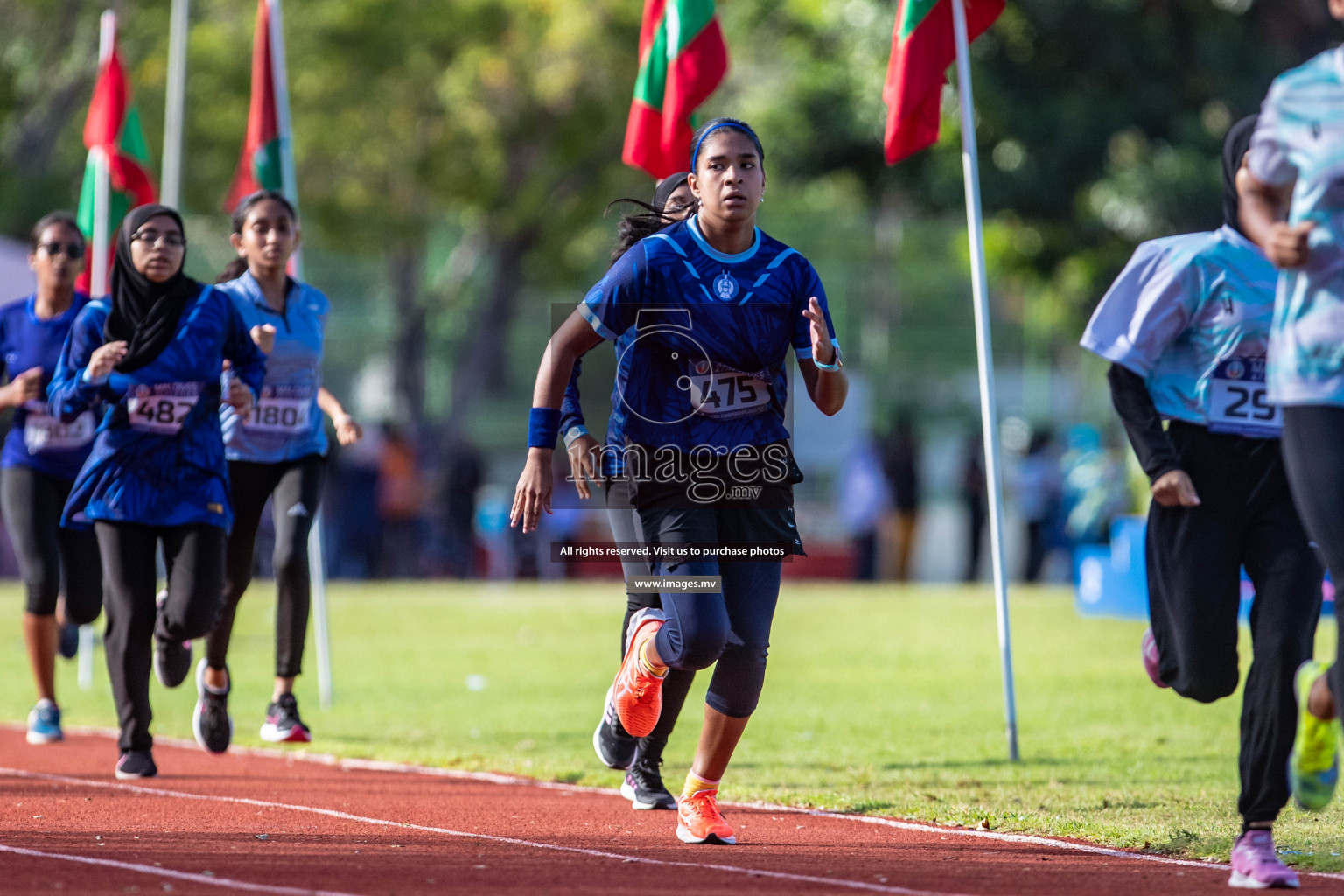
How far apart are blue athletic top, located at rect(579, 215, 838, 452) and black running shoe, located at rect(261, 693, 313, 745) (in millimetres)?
3647

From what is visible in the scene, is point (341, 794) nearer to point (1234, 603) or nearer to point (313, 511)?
point (313, 511)

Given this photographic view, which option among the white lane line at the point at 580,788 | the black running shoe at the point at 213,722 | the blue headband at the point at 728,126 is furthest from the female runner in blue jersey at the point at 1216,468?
the black running shoe at the point at 213,722

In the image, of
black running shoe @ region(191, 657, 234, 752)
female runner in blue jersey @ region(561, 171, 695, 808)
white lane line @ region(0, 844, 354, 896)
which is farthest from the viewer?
black running shoe @ region(191, 657, 234, 752)

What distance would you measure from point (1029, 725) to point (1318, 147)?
229 inches

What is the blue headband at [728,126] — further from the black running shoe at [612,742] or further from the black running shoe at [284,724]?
the black running shoe at [284,724]

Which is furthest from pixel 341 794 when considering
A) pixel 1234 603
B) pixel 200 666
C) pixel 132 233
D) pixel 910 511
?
pixel 910 511

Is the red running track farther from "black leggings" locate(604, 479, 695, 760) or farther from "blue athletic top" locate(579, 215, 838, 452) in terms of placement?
"blue athletic top" locate(579, 215, 838, 452)

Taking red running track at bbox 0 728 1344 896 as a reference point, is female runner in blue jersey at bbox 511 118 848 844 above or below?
above

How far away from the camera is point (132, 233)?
815cm

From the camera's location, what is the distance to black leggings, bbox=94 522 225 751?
8094mm

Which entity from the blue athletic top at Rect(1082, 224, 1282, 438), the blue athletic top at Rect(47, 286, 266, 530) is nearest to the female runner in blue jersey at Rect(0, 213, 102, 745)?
the blue athletic top at Rect(47, 286, 266, 530)

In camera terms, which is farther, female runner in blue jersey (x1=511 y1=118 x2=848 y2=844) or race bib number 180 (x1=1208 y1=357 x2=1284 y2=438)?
female runner in blue jersey (x1=511 y1=118 x2=848 y2=844)

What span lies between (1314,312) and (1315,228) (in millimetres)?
238

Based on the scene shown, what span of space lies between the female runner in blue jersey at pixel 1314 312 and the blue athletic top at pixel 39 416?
646cm
